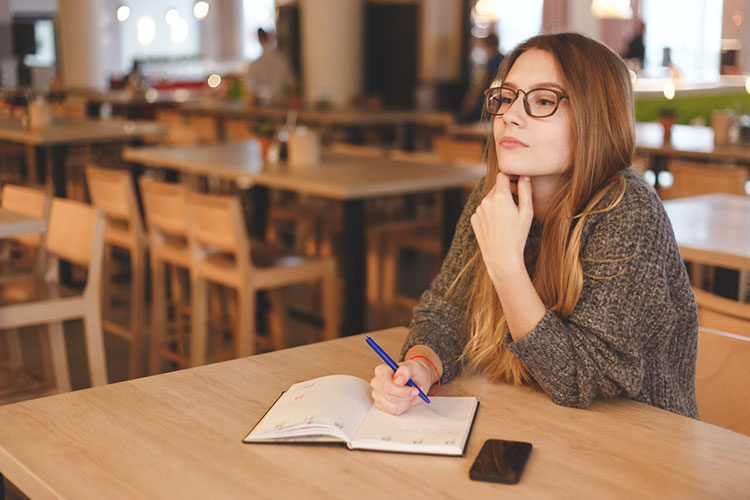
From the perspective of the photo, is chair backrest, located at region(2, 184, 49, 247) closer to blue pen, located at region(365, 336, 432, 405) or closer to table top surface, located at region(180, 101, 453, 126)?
blue pen, located at region(365, 336, 432, 405)

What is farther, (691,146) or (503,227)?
(691,146)

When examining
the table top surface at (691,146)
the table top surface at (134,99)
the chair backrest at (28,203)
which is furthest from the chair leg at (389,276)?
the table top surface at (134,99)

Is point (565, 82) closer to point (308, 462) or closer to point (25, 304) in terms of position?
point (308, 462)

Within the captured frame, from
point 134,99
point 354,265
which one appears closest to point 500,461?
point 354,265

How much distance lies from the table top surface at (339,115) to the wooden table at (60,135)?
58.2 inches

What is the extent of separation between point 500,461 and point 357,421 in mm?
227

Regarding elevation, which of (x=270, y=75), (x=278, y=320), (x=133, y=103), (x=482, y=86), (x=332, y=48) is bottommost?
(x=278, y=320)

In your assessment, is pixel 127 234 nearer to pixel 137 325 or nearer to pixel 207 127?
pixel 137 325

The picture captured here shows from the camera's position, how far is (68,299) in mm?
2707

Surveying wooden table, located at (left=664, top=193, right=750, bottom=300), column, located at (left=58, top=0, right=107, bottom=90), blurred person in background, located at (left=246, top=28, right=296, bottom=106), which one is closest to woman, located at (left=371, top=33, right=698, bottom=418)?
wooden table, located at (left=664, top=193, right=750, bottom=300)

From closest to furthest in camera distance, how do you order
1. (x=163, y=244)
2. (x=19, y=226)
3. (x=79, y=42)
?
(x=19, y=226) < (x=163, y=244) < (x=79, y=42)

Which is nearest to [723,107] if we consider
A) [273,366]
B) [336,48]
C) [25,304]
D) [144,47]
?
[336,48]

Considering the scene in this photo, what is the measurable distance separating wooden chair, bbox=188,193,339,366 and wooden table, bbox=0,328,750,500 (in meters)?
1.69

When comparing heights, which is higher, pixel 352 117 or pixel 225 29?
pixel 225 29
